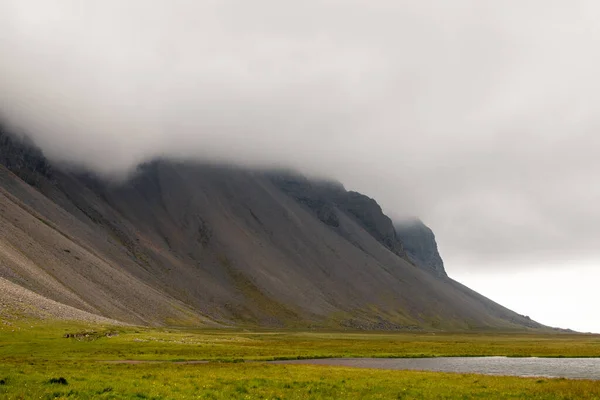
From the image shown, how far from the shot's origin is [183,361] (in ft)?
187

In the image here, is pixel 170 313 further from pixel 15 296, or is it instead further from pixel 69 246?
pixel 15 296

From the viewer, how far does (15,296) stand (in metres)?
96.7

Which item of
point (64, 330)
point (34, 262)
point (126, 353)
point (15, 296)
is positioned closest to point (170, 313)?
point (34, 262)

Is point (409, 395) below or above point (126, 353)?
above

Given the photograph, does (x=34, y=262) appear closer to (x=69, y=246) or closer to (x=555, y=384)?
(x=69, y=246)

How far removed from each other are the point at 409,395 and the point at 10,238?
509 feet

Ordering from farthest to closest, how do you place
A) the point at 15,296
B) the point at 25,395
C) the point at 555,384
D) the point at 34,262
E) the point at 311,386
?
1. the point at 34,262
2. the point at 15,296
3. the point at 555,384
4. the point at 311,386
5. the point at 25,395

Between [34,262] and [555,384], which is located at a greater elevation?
[555,384]

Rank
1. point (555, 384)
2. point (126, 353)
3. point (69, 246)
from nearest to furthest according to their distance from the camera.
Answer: point (555, 384) < point (126, 353) < point (69, 246)

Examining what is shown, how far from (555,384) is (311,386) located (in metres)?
19.4

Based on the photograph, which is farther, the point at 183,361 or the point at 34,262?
the point at 34,262

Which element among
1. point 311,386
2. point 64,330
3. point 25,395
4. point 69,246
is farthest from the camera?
point 69,246

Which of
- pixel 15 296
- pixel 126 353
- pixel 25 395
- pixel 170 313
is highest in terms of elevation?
pixel 25 395

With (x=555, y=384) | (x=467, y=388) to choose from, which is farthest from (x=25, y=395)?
(x=555, y=384)
